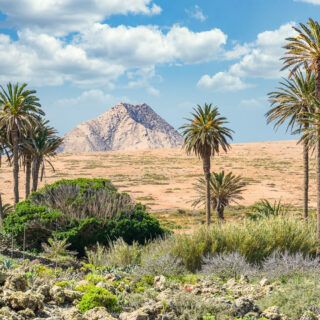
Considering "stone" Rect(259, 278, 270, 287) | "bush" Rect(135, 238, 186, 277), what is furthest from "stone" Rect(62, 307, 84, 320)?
"stone" Rect(259, 278, 270, 287)

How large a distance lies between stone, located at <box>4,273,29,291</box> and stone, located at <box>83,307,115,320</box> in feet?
4.58

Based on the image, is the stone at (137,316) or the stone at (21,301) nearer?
the stone at (21,301)

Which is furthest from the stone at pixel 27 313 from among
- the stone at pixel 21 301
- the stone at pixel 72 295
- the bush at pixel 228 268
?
the bush at pixel 228 268

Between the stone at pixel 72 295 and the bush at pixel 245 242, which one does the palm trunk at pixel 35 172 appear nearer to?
the bush at pixel 245 242

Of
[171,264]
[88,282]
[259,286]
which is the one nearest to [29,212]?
[171,264]

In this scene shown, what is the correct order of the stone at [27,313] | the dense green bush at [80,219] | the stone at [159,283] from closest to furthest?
the stone at [27,313], the stone at [159,283], the dense green bush at [80,219]

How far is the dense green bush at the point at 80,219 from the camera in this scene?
16.7m

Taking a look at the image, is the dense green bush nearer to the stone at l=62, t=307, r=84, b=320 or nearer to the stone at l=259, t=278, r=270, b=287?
the stone at l=259, t=278, r=270, b=287

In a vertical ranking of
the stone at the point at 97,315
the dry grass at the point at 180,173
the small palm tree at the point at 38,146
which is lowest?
the dry grass at the point at 180,173

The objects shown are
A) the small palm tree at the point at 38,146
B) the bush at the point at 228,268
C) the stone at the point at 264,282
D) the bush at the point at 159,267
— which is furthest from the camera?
the small palm tree at the point at 38,146

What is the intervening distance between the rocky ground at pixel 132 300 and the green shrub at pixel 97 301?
0.27ft

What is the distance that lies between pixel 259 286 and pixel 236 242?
3295mm

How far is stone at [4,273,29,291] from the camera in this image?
647 cm

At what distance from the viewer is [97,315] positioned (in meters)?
5.82
